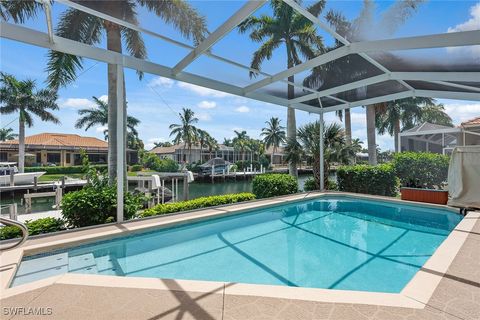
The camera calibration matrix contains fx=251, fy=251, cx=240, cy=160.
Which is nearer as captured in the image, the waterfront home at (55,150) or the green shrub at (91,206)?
the green shrub at (91,206)

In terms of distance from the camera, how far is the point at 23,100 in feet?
82.6

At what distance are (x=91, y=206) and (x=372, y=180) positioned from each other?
10423 millimetres

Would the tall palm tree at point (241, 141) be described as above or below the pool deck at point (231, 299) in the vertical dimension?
above

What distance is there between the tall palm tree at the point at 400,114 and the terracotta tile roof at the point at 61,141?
33.5 m

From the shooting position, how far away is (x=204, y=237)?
5.77 meters

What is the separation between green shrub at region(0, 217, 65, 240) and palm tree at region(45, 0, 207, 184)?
244 cm

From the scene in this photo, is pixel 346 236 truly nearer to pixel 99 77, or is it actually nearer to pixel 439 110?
pixel 99 77

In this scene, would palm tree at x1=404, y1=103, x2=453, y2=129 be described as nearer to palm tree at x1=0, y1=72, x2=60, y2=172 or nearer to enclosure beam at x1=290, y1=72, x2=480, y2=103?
enclosure beam at x1=290, y1=72, x2=480, y2=103

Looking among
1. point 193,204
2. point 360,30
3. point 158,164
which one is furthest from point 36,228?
point 158,164

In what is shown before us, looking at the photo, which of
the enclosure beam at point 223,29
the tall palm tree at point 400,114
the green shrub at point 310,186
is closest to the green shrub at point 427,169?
the green shrub at point 310,186

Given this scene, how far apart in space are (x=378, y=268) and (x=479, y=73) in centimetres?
485

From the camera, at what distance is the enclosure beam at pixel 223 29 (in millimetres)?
3963

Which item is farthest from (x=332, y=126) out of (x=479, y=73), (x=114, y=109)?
(x=114, y=109)

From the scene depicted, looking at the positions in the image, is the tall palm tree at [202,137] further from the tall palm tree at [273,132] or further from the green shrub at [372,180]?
the green shrub at [372,180]
